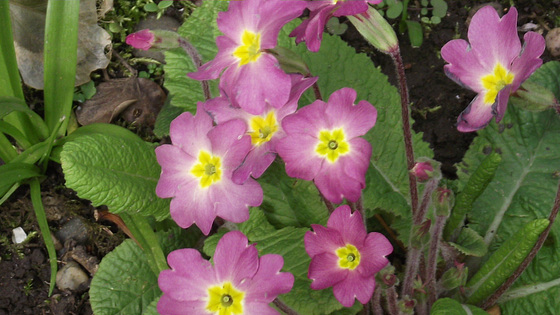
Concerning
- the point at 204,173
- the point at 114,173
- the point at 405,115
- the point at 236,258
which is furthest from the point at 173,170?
the point at 405,115

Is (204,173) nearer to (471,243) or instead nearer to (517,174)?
(471,243)

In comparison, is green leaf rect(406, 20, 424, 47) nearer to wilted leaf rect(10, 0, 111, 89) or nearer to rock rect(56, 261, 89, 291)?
wilted leaf rect(10, 0, 111, 89)

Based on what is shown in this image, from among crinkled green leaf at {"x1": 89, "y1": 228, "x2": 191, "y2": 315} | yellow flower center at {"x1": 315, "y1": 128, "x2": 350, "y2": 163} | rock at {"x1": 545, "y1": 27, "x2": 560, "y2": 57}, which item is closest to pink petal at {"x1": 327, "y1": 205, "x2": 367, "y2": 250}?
yellow flower center at {"x1": 315, "y1": 128, "x2": 350, "y2": 163}

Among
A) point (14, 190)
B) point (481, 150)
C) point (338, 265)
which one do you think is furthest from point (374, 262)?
point (14, 190)

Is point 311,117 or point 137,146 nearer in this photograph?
point 311,117


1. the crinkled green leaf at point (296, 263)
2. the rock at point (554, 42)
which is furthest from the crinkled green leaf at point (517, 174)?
the crinkled green leaf at point (296, 263)

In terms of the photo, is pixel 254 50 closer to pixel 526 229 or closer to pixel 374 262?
pixel 374 262
